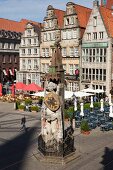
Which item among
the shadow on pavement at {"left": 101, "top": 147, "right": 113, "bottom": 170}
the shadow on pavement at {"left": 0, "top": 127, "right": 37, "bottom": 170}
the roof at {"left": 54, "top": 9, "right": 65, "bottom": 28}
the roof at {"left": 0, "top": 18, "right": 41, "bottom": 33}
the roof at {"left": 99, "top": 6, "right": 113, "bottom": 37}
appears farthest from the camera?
the roof at {"left": 0, "top": 18, "right": 41, "bottom": 33}

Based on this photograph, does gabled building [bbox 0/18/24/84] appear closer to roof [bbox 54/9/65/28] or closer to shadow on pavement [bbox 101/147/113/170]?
roof [bbox 54/9/65/28]

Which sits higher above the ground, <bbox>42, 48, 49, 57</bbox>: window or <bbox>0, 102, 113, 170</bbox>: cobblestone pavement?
<bbox>42, 48, 49, 57</bbox>: window

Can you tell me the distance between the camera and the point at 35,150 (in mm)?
23188

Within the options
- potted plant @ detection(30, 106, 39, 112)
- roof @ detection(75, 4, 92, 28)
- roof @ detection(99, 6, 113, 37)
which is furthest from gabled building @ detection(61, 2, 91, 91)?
potted plant @ detection(30, 106, 39, 112)

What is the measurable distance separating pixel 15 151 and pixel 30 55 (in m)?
38.5

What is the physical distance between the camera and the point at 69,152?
21391 millimetres

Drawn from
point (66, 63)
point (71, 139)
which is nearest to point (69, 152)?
point (71, 139)

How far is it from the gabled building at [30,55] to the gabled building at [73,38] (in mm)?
7279

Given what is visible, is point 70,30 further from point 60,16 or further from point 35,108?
point 35,108

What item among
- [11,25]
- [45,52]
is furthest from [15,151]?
[11,25]

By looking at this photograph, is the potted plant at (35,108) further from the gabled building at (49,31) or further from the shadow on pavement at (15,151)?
the gabled building at (49,31)

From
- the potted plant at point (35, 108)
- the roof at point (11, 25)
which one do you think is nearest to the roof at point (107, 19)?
the potted plant at point (35, 108)

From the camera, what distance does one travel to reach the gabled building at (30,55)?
58719mm

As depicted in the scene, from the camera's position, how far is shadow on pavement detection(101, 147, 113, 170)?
19.7 m
